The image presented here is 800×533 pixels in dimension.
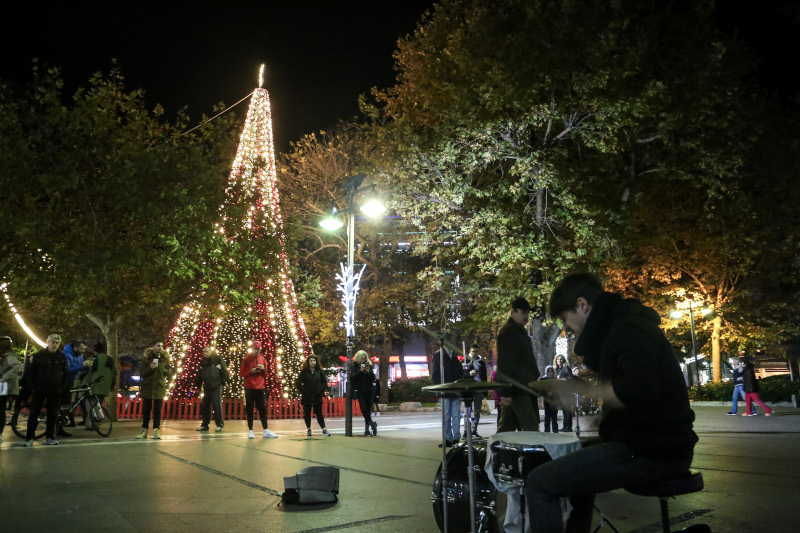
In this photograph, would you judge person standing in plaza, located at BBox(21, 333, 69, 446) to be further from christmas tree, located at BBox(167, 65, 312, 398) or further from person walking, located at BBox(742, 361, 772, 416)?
person walking, located at BBox(742, 361, 772, 416)

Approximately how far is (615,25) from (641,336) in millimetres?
16098

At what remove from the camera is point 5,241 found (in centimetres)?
1494

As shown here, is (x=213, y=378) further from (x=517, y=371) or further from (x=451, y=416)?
(x=517, y=371)

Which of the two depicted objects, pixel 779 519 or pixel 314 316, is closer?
pixel 779 519

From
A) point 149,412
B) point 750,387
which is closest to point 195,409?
point 149,412

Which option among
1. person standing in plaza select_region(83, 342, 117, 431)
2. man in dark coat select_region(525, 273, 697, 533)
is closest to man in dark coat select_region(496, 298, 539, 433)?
man in dark coat select_region(525, 273, 697, 533)

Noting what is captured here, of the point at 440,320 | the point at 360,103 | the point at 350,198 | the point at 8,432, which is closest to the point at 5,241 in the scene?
the point at 8,432

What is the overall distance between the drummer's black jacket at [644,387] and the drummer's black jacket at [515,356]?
340 cm

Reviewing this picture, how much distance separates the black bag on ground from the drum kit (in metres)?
2.03

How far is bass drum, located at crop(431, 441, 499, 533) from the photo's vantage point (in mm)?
4109

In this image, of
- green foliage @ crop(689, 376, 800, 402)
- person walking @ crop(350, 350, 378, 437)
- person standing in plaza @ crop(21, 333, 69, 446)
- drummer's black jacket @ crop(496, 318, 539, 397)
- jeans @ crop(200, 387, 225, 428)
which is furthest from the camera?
green foliage @ crop(689, 376, 800, 402)

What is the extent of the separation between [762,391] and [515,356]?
2486cm

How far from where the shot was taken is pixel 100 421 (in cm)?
1361

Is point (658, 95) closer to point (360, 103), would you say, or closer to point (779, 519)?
point (360, 103)
